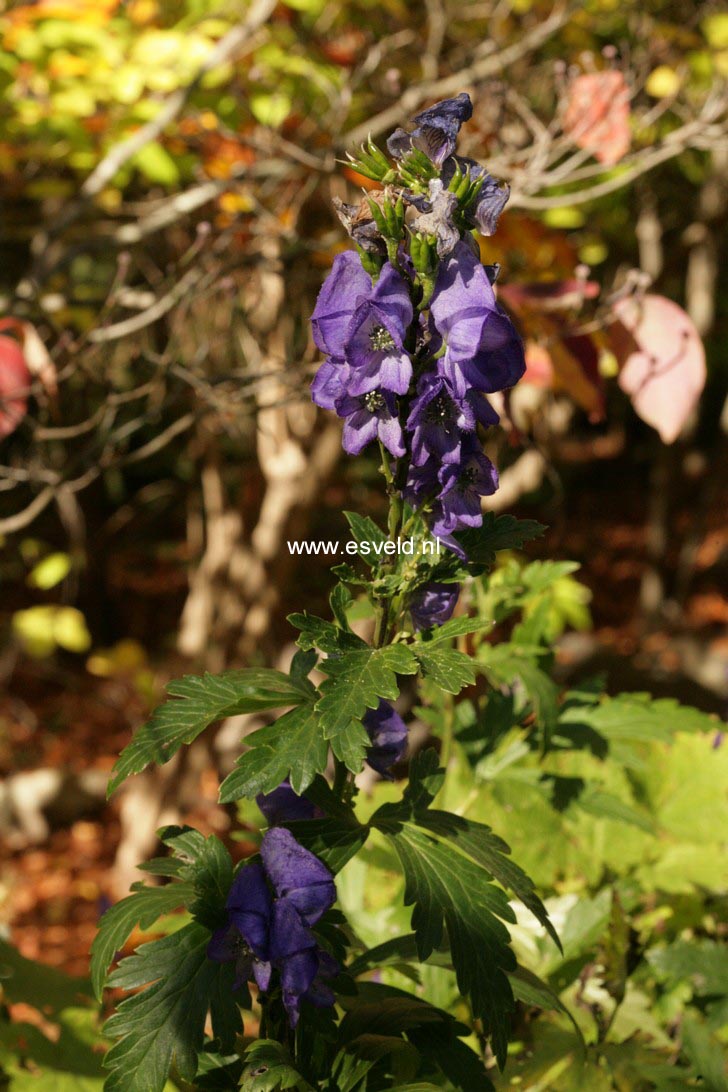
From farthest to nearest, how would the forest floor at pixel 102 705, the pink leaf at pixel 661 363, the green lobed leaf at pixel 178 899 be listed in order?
the forest floor at pixel 102 705
the pink leaf at pixel 661 363
the green lobed leaf at pixel 178 899

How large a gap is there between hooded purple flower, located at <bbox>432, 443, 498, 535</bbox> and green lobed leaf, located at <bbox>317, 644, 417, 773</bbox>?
5.5 inches

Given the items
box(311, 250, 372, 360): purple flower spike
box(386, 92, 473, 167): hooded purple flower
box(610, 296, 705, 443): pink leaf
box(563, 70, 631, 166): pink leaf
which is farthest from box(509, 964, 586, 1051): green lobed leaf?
box(563, 70, 631, 166): pink leaf

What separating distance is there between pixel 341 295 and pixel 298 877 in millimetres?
592

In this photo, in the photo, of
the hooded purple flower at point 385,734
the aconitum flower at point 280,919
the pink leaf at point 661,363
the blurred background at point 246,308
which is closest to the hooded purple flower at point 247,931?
the aconitum flower at point 280,919

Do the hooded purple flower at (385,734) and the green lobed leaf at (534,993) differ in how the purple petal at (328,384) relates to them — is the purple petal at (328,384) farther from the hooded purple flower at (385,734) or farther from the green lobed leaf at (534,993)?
the green lobed leaf at (534,993)

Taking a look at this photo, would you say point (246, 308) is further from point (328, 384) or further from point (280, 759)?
point (280, 759)

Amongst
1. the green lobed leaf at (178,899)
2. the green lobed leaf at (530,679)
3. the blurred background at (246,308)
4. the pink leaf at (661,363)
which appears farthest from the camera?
the blurred background at (246,308)

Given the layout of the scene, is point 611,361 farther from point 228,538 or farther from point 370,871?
point 228,538

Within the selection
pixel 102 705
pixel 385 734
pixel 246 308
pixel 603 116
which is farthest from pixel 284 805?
pixel 102 705

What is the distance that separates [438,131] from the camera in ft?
3.25

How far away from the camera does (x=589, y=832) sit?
204 centimetres

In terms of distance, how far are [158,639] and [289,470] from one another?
3.46m

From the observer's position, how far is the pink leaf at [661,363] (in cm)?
196

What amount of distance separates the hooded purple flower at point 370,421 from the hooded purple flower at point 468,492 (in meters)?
0.07
